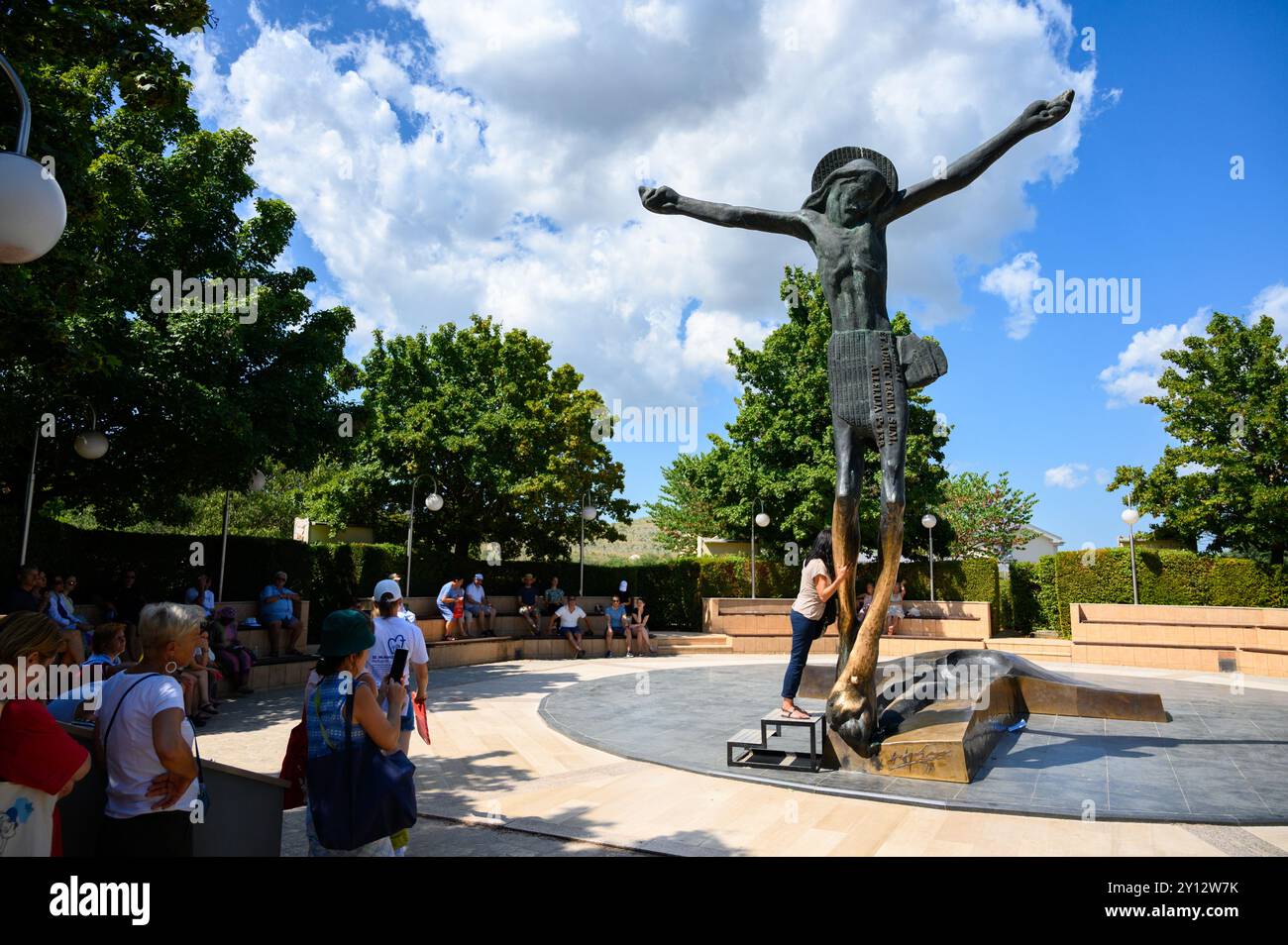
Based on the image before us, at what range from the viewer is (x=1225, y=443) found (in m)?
Result: 22.3

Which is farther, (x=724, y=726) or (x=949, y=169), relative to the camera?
(x=724, y=726)

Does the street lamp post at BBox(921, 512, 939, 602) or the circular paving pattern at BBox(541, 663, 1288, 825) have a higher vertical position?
the street lamp post at BBox(921, 512, 939, 602)

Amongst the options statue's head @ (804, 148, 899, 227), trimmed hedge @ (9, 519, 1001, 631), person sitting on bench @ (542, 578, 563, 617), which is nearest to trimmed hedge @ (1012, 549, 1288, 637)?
trimmed hedge @ (9, 519, 1001, 631)

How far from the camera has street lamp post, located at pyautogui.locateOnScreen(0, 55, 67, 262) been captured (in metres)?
3.12

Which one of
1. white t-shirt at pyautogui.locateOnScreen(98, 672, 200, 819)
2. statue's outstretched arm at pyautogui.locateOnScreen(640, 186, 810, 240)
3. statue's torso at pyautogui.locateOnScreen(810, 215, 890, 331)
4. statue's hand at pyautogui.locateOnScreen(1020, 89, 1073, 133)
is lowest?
white t-shirt at pyautogui.locateOnScreen(98, 672, 200, 819)

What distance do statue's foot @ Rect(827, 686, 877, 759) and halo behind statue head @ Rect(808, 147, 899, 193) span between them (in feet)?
15.4

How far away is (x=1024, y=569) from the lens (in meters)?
24.3

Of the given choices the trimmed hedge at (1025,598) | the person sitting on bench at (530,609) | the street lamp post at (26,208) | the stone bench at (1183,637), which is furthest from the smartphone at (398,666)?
the trimmed hedge at (1025,598)

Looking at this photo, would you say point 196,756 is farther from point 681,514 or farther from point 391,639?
point 681,514

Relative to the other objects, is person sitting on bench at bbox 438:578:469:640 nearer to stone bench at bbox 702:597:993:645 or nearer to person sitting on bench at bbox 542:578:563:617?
person sitting on bench at bbox 542:578:563:617

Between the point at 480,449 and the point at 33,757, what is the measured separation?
2094 cm
